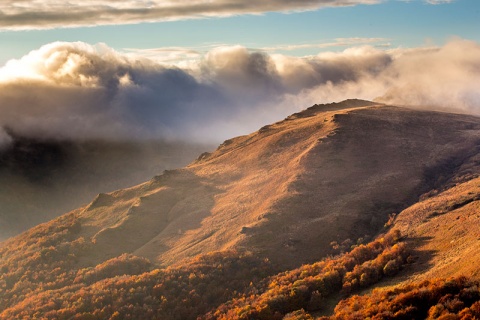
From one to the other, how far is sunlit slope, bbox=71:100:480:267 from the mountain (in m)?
0.31

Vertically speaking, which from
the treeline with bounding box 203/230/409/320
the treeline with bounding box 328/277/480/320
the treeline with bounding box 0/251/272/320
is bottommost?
the treeline with bounding box 0/251/272/320

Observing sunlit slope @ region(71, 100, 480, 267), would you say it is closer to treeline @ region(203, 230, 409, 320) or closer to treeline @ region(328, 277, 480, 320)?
treeline @ region(203, 230, 409, 320)

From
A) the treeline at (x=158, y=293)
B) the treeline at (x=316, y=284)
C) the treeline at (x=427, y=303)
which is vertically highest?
the treeline at (x=427, y=303)

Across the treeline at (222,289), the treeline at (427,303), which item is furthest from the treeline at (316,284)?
the treeline at (427,303)

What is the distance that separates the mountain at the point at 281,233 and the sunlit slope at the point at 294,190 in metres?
0.31

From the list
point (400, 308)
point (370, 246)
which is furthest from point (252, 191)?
point (400, 308)

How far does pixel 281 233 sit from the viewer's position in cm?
6794

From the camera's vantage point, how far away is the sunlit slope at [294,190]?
68.9 meters

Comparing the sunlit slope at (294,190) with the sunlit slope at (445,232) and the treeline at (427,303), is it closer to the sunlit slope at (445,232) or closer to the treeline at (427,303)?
the sunlit slope at (445,232)

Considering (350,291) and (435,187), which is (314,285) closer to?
(350,291)

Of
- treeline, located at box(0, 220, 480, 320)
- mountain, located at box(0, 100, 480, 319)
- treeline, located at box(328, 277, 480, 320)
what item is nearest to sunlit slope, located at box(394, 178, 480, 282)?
mountain, located at box(0, 100, 480, 319)

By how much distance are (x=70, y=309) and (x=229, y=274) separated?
18089 mm

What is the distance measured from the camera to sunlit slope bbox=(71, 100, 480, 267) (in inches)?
2712

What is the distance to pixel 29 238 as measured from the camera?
98750 mm
